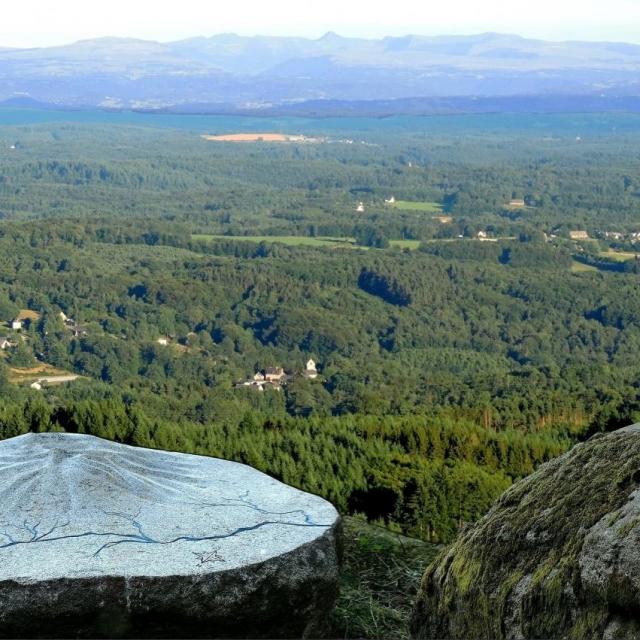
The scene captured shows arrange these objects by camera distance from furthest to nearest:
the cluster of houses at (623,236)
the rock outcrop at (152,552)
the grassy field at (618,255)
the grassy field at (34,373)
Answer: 1. the cluster of houses at (623,236)
2. the grassy field at (618,255)
3. the grassy field at (34,373)
4. the rock outcrop at (152,552)

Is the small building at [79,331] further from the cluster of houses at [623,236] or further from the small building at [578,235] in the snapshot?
the cluster of houses at [623,236]

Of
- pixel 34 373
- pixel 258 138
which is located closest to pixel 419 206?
pixel 34 373

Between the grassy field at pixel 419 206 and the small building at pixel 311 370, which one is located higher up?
the grassy field at pixel 419 206

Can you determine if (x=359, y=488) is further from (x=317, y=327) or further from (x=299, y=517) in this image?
(x=317, y=327)

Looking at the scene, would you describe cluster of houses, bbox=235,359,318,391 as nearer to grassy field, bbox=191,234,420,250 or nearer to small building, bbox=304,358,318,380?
small building, bbox=304,358,318,380

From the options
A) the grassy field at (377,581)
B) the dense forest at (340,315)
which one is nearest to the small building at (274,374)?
the dense forest at (340,315)

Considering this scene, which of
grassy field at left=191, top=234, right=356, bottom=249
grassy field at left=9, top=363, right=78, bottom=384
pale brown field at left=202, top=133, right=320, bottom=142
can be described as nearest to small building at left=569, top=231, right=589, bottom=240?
grassy field at left=191, top=234, right=356, bottom=249

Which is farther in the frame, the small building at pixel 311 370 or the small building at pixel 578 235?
the small building at pixel 578 235
